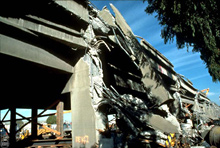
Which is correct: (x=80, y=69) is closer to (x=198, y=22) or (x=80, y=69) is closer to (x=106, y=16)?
(x=106, y=16)

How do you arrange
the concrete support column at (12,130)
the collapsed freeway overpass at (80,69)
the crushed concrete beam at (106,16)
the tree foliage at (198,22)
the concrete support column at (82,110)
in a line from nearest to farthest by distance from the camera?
1. the collapsed freeway overpass at (80,69)
2. the concrete support column at (82,110)
3. the tree foliage at (198,22)
4. the concrete support column at (12,130)
5. the crushed concrete beam at (106,16)

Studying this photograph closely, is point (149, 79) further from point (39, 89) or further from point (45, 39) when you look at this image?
point (39, 89)

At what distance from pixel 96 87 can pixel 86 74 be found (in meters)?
1.01

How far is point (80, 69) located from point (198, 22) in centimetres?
865

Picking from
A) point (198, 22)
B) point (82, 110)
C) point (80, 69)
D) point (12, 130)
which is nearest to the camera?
point (82, 110)

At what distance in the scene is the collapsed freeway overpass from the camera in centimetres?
750

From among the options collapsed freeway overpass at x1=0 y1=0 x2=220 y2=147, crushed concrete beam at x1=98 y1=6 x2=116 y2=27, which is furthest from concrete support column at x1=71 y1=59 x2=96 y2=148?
crushed concrete beam at x1=98 y1=6 x2=116 y2=27

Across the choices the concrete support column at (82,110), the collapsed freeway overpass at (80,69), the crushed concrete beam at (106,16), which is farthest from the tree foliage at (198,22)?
the concrete support column at (82,110)

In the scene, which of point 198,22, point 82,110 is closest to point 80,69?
point 82,110

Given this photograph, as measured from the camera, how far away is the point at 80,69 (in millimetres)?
9547

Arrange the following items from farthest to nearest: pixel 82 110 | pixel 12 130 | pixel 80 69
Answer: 1. pixel 12 130
2. pixel 80 69
3. pixel 82 110

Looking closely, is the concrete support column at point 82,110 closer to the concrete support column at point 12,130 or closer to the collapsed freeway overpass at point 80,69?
the collapsed freeway overpass at point 80,69

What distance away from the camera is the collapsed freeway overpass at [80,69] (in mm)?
7496

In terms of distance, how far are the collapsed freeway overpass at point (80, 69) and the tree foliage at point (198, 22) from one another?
9.04ft
